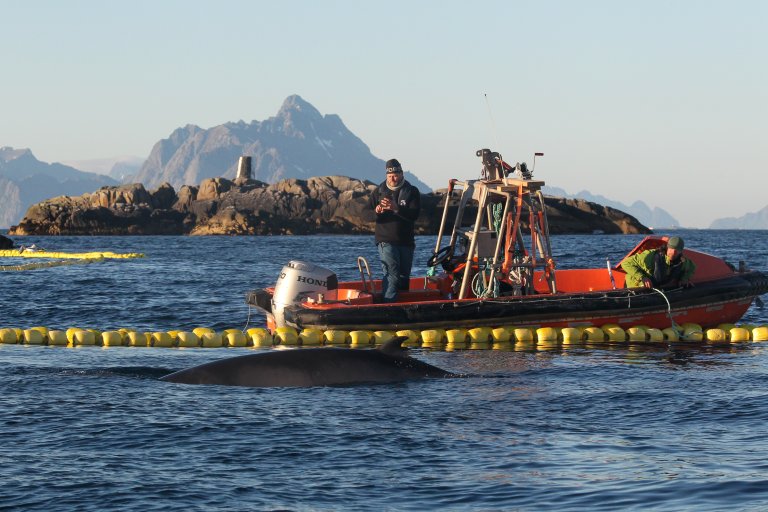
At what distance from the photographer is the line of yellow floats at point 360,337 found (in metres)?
20.5

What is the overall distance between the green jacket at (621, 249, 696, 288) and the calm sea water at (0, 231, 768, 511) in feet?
9.95

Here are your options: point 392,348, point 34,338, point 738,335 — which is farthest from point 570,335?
point 34,338

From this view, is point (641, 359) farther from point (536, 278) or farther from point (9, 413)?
point (9, 413)

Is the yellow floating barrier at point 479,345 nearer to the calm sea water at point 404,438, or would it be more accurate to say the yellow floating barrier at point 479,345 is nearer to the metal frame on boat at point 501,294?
the metal frame on boat at point 501,294

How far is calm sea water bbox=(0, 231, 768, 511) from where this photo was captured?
966 centimetres

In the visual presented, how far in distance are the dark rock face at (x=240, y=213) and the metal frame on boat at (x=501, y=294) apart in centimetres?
13230

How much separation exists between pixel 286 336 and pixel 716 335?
8.42m

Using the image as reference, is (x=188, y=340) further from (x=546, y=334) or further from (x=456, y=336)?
(x=546, y=334)

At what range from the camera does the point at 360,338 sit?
66.6 ft

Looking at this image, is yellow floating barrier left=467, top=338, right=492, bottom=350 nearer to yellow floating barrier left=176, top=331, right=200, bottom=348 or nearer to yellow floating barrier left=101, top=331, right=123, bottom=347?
yellow floating barrier left=176, top=331, right=200, bottom=348

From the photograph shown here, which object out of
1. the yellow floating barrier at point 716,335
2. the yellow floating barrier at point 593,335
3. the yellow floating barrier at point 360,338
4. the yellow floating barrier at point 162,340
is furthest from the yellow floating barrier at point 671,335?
the yellow floating barrier at point 162,340

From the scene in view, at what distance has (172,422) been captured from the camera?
491 inches

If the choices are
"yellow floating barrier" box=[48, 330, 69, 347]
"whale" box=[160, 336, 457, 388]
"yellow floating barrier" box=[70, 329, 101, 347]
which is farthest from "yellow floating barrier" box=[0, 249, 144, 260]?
"whale" box=[160, 336, 457, 388]

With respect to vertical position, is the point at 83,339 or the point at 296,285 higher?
the point at 296,285
